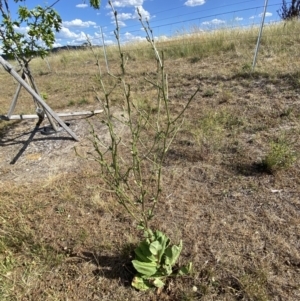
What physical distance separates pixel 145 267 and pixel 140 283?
12 centimetres

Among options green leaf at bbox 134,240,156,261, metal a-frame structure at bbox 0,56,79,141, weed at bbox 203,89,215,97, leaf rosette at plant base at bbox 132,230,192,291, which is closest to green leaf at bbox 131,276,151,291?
leaf rosette at plant base at bbox 132,230,192,291

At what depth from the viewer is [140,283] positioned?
4.86ft

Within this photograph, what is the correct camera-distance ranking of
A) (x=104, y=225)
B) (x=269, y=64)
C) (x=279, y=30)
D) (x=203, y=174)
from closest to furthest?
(x=104, y=225) < (x=203, y=174) < (x=269, y=64) < (x=279, y=30)

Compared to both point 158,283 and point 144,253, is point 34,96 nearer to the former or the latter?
point 144,253

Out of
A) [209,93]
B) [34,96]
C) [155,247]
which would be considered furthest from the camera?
[209,93]

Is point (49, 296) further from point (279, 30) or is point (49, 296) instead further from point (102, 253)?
point (279, 30)

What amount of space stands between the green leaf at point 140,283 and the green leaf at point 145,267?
0.05 metres

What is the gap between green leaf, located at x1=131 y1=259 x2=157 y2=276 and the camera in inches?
56.9

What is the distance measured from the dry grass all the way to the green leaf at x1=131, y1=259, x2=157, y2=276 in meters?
0.14

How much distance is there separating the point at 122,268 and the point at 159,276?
0.29 m

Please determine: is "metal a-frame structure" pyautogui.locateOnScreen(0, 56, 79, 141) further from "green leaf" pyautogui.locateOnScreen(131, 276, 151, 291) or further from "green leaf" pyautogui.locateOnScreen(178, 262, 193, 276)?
"green leaf" pyautogui.locateOnScreen(178, 262, 193, 276)

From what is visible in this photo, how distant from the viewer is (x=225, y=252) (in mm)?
1653

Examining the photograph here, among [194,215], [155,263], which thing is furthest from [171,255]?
[194,215]

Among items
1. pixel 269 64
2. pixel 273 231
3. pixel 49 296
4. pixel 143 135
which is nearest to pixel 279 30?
pixel 269 64
